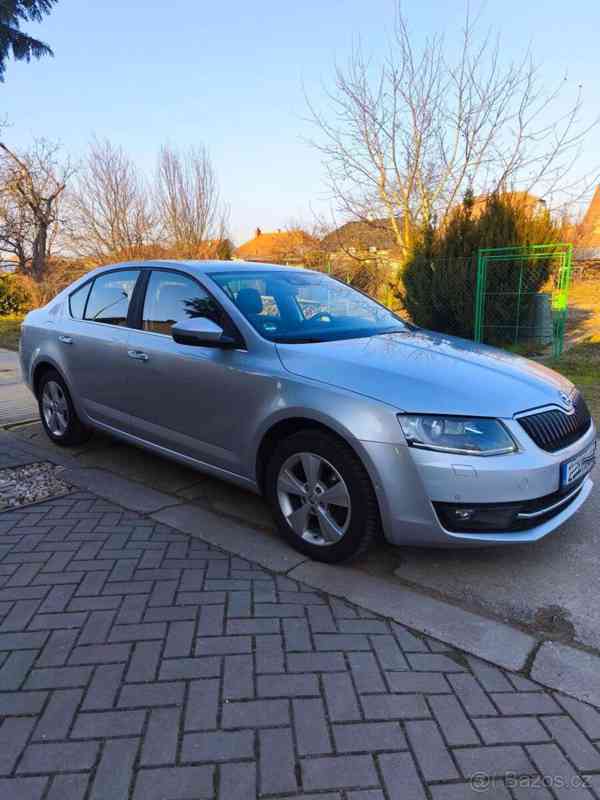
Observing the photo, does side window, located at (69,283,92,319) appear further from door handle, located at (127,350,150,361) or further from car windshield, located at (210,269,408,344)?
car windshield, located at (210,269,408,344)

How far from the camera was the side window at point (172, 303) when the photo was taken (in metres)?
3.52

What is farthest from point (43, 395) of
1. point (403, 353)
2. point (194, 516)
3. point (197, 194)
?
point (197, 194)

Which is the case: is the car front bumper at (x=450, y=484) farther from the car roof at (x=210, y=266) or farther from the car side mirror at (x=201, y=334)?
the car roof at (x=210, y=266)

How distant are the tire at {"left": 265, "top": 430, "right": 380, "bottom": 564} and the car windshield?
0.69 m

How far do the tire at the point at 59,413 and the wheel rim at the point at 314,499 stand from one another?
95.9 inches

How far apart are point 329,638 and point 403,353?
1539mm

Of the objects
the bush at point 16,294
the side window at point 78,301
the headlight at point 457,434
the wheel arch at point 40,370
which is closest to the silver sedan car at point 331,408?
the headlight at point 457,434

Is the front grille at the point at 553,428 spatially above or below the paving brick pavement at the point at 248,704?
above

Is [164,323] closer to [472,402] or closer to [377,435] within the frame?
[377,435]

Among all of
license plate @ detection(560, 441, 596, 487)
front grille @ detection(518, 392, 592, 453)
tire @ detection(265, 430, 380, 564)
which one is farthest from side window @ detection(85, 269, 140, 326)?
license plate @ detection(560, 441, 596, 487)

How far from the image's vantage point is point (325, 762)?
1.74 metres

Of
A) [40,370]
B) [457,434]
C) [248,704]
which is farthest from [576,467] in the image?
[40,370]

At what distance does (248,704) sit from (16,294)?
18778 mm

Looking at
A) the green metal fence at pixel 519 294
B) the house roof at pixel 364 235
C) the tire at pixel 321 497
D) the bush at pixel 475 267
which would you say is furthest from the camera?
the house roof at pixel 364 235
